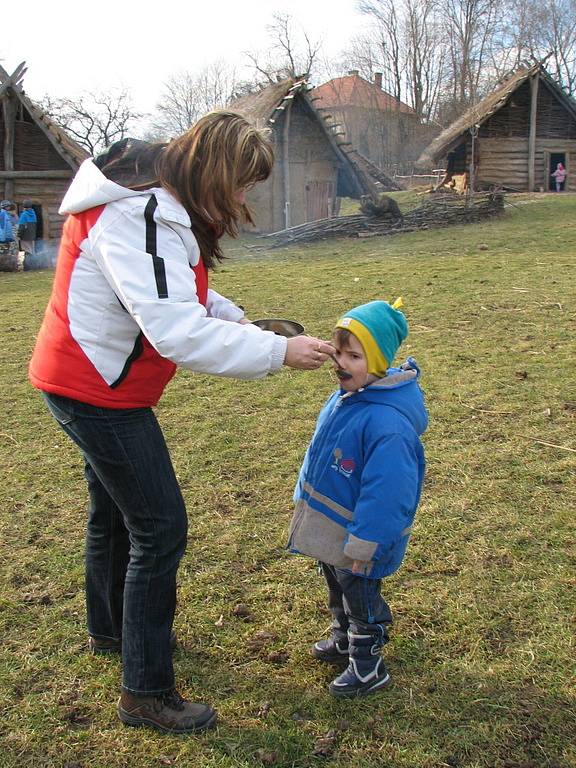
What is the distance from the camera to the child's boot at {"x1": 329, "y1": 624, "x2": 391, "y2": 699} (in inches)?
105

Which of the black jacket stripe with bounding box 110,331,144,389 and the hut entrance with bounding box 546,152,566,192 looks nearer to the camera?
the black jacket stripe with bounding box 110,331,144,389

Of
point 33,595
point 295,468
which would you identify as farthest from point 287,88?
point 33,595

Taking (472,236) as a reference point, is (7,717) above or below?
below

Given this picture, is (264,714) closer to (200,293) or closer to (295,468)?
(200,293)

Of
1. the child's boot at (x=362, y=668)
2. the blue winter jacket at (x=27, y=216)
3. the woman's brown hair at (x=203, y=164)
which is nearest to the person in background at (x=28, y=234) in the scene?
the blue winter jacket at (x=27, y=216)

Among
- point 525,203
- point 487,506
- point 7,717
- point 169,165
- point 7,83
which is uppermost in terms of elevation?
point 7,83

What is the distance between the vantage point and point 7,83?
1702 centimetres

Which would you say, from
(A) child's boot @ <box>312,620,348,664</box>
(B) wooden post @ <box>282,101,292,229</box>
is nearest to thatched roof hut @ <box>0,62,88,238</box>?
(B) wooden post @ <box>282,101,292,229</box>

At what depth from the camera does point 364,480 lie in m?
2.46

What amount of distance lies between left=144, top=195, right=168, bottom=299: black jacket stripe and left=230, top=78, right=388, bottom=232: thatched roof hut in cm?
2093

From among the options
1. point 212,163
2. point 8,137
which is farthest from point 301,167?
point 212,163

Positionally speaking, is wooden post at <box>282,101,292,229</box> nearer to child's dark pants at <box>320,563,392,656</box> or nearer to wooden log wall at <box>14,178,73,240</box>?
wooden log wall at <box>14,178,73,240</box>

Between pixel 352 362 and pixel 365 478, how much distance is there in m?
0.40

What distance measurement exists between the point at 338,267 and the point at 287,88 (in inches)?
440
